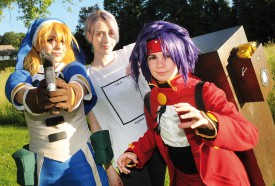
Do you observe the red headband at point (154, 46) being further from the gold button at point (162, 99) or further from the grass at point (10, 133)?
the grass at point (10, 133)

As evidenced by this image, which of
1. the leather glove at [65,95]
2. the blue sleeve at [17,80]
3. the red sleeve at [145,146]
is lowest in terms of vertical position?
the red sleeve at [145,146]

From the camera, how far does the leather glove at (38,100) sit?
1767 mm

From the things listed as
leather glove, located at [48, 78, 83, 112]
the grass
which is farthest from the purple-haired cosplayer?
the grass

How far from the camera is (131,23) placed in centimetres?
4553

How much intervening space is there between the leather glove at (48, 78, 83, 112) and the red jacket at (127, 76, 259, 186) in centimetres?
50

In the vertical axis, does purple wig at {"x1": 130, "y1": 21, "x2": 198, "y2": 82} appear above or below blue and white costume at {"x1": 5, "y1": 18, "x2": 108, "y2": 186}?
above

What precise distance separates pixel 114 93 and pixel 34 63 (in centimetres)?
65

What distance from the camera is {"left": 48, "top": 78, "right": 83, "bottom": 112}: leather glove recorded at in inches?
69.5

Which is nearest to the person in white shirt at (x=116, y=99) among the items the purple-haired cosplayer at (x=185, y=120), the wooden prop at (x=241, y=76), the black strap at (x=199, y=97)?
the purple-haired cosplayer at (x=185, y=120)

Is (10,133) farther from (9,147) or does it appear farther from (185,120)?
(185,120)

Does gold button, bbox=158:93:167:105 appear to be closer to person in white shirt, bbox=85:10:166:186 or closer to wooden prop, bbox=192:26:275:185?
wooden prop, bbox=192:26:275:185

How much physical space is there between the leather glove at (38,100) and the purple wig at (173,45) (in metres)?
0.61

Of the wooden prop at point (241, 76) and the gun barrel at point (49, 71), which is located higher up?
the gun barrel at point (49, 71)

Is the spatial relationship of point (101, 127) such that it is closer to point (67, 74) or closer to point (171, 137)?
point (67, 74)
